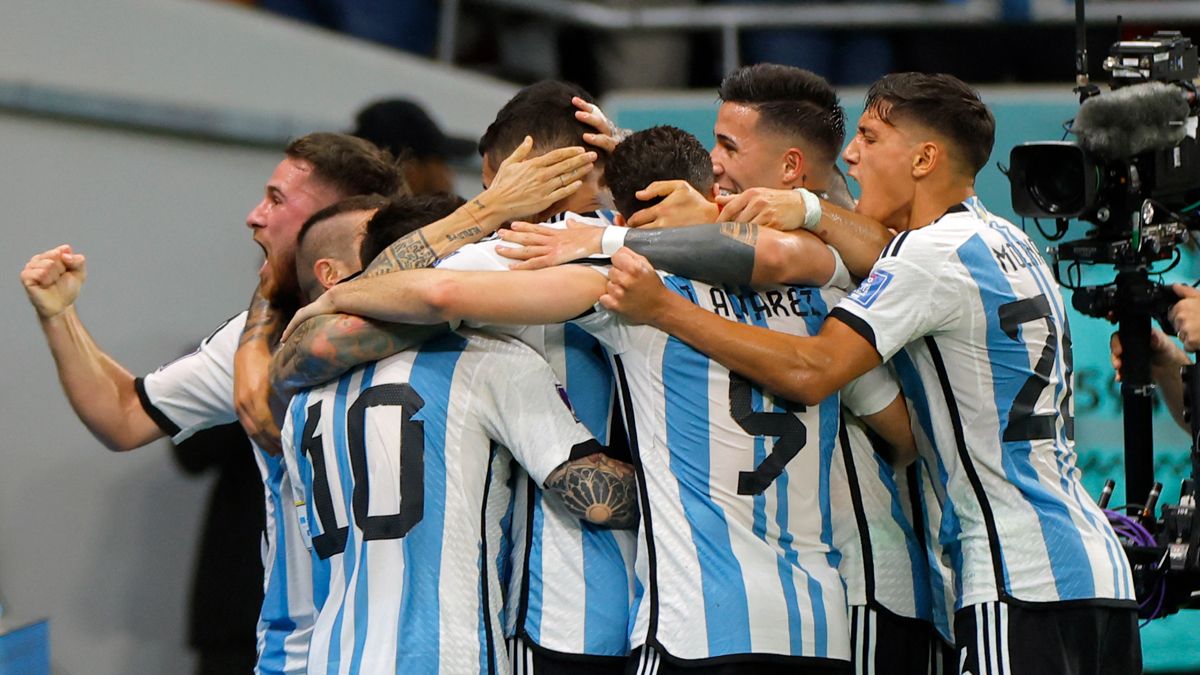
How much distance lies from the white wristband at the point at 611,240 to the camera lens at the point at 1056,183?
4.03ft

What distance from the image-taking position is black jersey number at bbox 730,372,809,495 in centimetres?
324

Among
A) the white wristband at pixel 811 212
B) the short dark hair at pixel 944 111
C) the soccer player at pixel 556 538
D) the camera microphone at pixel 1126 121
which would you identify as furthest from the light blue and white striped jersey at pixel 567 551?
the camera microphone at pixel 1126 121

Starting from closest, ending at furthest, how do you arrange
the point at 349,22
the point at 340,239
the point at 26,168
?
the point at 340,239 → the point at 26,168 → the point at 349,22

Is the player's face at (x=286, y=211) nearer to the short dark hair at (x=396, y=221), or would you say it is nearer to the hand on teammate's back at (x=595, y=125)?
the short dark hair at (x=396, y=221)

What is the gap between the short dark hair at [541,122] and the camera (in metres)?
3.60

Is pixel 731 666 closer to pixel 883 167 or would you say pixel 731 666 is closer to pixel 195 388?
pixel 883 167

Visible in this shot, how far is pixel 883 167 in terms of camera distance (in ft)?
11.8

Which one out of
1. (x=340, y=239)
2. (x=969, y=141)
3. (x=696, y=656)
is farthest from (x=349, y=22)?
(x=696, y=656)

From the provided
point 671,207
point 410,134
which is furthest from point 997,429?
point 410,134

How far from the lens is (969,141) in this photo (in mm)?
3574

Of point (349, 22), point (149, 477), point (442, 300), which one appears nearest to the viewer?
point (442, 300)

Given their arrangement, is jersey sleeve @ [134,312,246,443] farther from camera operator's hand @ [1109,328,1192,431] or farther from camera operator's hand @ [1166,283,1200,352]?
camera operator's hand @ [1166,283,1200,352]

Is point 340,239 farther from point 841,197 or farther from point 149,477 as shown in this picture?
point 149,477

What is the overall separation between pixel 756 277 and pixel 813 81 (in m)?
0.90
